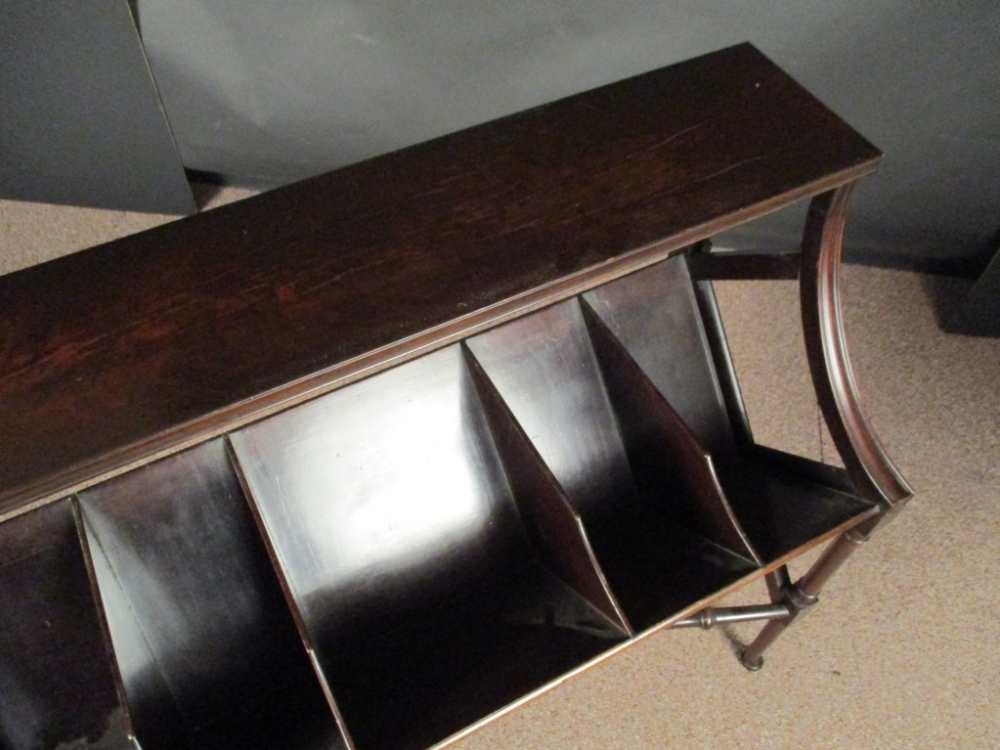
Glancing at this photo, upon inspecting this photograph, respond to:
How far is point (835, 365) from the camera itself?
1003mm

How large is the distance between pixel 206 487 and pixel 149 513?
0.07m

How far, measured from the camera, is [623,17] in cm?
166

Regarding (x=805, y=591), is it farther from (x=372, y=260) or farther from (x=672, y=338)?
(x=372, y=260)

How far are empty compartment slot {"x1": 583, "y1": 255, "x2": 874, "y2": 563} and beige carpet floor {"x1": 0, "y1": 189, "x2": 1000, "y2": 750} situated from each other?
1.14 ft

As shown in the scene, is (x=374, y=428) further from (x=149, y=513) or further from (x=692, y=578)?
(x=692, y=578)

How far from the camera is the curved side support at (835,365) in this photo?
37.7 inches

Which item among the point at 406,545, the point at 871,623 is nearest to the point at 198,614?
the point at 406,545

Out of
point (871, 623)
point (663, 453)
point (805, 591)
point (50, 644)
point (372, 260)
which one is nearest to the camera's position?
point (372, 260)

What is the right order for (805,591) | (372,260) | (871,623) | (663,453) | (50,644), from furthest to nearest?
(871,623) < (805,591) < (663,453) < (50,644) < (372,260)

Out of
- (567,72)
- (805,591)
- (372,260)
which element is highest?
(567,72)

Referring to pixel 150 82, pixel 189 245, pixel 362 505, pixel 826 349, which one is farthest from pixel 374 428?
pixel 150 82

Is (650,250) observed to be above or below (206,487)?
above

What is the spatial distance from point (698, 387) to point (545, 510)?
0.37 m

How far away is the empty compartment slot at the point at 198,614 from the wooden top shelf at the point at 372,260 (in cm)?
23
